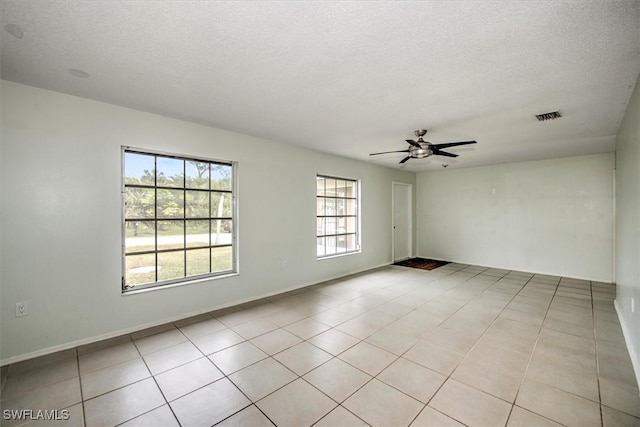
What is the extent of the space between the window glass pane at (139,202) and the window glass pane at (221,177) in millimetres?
749

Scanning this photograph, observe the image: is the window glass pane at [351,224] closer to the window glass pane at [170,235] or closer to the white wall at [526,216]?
the white wall at [526,216]

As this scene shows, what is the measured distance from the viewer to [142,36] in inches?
68.0

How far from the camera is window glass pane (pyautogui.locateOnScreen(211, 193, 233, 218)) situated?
3.68 meters

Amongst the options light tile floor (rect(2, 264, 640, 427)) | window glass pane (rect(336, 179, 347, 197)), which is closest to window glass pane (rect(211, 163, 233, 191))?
light tile floor (rect(2, 264, 640, 427))

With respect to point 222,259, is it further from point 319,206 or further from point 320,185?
point 320,185

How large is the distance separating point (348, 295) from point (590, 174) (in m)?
5.13

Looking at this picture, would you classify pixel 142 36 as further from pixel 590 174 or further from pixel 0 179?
pixel 590 174

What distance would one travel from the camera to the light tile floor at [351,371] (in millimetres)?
1780

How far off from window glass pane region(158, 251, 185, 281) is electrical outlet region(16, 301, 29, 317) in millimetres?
1076

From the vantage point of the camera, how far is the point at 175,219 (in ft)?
10.9

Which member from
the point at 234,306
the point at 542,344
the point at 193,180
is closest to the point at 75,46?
the point at 193,180

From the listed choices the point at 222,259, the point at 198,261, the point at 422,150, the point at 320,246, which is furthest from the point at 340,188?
the point at 198,261

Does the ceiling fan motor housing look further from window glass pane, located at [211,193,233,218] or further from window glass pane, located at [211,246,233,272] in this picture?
window glass pane, located at [211,246,233,272]

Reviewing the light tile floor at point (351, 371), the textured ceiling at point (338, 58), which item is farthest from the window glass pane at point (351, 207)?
the textured ceiling at point (338, 58)
